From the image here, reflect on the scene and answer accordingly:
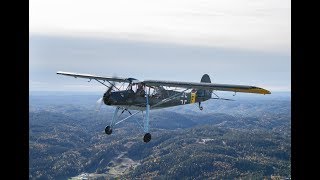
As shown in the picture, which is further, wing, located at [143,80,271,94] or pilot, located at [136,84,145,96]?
pilot, located at [136,84,145,96]

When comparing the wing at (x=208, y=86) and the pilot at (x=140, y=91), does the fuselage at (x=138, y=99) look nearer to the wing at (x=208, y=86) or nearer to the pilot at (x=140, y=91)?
the pilot at (x=140, y=91)

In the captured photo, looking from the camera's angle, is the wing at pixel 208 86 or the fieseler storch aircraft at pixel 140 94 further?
the fieseler storch aircraft at pixel 140 94

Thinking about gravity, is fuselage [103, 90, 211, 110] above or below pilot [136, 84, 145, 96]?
below

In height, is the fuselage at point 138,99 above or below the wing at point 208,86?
below

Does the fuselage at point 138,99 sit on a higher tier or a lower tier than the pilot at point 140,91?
lower

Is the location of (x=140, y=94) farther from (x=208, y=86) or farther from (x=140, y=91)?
(x=208, y=86)

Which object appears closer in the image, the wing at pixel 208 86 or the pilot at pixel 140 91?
the wing at pixel 208 86

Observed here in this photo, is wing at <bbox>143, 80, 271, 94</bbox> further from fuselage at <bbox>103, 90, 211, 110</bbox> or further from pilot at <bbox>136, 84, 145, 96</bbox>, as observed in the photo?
fuselage at <bbox>103, 90, 211, 110</bbox>

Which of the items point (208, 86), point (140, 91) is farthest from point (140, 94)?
point (208, 86)

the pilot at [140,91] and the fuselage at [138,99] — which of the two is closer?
the fuselage at [138,99]
